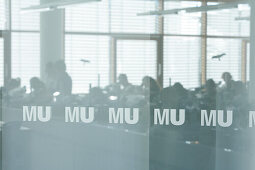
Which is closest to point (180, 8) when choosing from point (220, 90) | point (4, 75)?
point (220, 90)

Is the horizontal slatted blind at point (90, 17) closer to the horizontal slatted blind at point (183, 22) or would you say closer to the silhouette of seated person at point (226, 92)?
the horizontal slatted blind at point (183, 22)

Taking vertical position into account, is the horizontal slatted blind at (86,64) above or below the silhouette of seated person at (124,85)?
above

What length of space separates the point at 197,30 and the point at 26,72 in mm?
1445

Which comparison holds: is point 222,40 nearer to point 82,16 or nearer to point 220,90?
point 220,90

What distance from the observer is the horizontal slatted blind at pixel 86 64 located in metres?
5.29

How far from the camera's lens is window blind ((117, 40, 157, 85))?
17.3 feet

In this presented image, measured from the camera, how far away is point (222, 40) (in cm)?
532

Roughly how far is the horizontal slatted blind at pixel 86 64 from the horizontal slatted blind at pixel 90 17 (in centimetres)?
8

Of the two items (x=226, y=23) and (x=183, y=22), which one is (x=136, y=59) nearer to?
(x=183, y=22)

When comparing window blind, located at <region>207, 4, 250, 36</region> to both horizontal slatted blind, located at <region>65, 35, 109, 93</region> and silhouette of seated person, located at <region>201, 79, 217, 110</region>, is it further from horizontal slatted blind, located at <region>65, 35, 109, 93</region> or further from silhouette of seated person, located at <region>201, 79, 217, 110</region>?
horizontal slatted blind, located at <region>65, 35, 109, 93</region>

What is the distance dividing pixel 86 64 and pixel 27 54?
0.49 meters

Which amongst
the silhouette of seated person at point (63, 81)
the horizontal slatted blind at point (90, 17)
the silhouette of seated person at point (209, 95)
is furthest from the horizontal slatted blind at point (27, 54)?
the silhouette of seated person at point (209, 95)

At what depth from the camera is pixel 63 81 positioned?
17.4 ft

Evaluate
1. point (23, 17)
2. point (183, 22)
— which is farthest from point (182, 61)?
point (23, 17)
